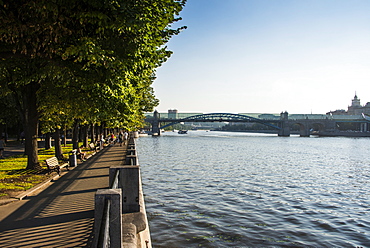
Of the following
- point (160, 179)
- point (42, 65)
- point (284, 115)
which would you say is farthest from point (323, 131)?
point (42, 65)

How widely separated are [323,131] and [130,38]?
484ft

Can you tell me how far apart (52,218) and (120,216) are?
11.2ft

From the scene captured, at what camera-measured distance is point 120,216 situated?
5.25 metres

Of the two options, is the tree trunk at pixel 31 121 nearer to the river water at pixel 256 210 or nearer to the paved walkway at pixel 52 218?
the paved walkway at pixel 52 218

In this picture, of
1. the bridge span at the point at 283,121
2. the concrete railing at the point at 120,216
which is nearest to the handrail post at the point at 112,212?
the concrete railing at the point at 120,216

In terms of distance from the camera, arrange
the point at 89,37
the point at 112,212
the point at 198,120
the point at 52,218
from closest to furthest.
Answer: the point at 112,212, the point at 52,218, the point at 89,37, the point at 198,120

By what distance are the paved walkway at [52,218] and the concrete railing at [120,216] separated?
2.83ft

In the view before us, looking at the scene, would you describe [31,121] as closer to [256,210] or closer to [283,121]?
[256,210]

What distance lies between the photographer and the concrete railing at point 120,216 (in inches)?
185

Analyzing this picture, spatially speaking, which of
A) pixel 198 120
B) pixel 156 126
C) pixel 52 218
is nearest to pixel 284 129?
pixel 198 120

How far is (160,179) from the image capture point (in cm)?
2156

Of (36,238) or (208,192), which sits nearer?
(36,238)

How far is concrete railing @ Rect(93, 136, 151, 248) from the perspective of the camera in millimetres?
4700

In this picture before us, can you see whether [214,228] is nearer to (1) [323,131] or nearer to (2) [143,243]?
(2) [143,243]
